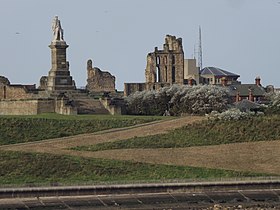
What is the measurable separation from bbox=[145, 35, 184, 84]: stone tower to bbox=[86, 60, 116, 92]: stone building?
6.39 metres

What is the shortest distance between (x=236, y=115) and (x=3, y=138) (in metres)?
14.6

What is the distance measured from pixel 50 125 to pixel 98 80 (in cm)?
3182

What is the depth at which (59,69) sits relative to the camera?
70.1 metres

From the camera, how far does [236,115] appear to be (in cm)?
5769

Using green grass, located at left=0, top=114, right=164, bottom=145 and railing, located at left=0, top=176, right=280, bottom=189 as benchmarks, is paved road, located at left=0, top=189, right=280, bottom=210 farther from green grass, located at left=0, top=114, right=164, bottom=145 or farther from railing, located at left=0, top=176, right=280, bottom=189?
green grass, located at left=0, top=114, right=164, bottom=145

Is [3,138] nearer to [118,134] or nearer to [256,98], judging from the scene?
[118,134]

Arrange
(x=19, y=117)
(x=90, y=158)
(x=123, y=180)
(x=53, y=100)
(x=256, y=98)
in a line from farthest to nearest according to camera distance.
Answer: (x=256, y=98) → (x=53, y=100) → (x=19, y=117) → (x=90, y=158) → (x=123, y=180)

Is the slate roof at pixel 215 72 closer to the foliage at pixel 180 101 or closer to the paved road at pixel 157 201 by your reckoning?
the foliage at pixel 180 101

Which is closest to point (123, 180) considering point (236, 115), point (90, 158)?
point (90, 158)

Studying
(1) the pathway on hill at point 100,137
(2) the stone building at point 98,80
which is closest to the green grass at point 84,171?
(1) the pathway on hill at point 100,137

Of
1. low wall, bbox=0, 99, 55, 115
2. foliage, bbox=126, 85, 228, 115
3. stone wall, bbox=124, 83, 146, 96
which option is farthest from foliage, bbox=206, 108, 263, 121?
stone wall, bbox=124, 83, 146, 96

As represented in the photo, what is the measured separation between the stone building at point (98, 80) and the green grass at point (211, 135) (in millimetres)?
33015

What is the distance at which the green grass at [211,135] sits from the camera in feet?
173

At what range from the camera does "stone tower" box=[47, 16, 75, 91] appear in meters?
69.6
